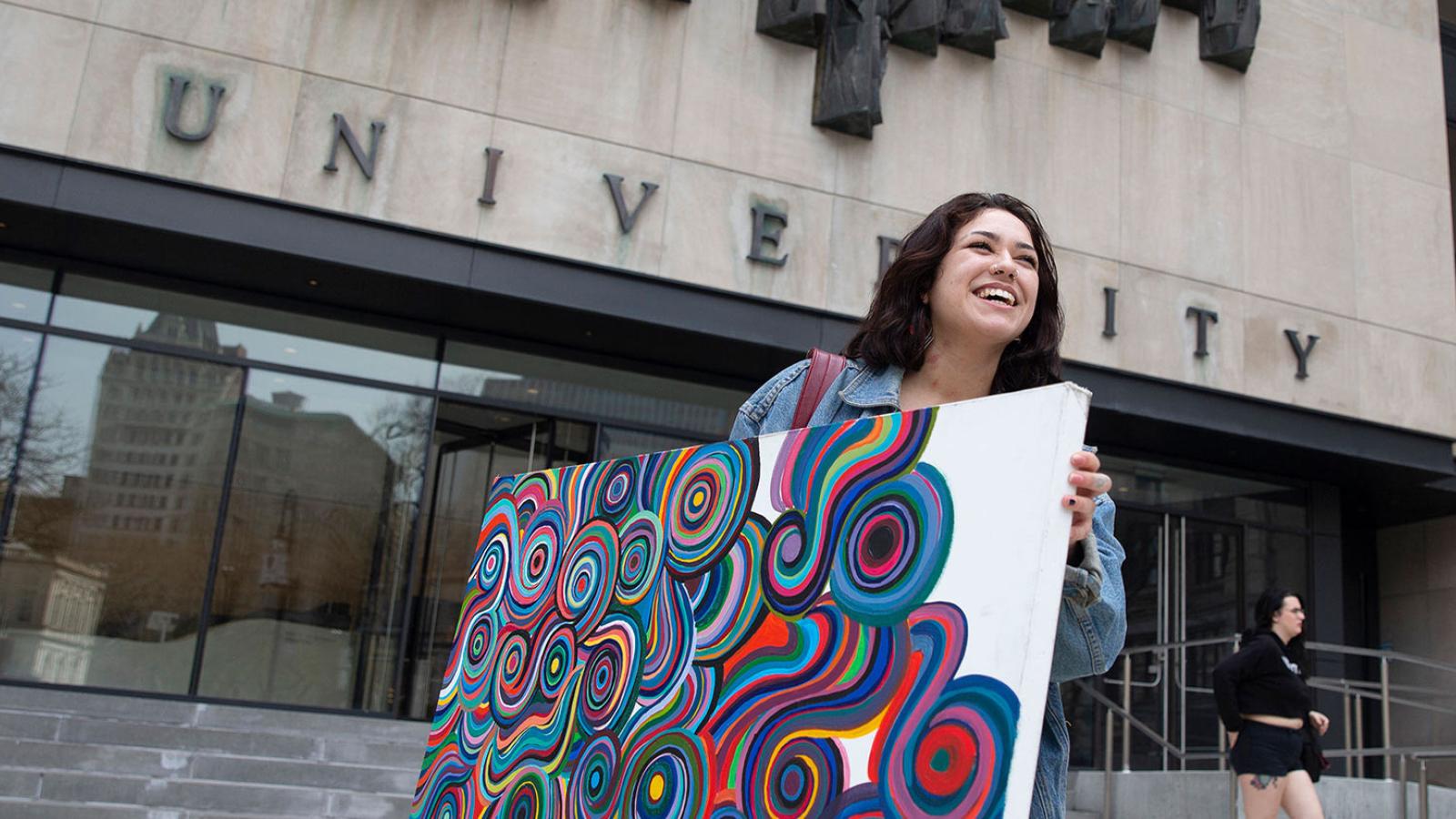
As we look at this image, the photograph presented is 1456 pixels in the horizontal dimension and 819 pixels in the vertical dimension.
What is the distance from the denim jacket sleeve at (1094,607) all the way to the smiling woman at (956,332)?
0.10 ft

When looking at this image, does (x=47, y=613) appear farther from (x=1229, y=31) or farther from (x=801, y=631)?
(x=1229, y=31)

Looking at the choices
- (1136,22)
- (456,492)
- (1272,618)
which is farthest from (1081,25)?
(456,492)

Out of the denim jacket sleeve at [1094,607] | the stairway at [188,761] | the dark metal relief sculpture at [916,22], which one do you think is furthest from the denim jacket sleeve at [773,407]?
the dark metal relief sculpture at [916,22]

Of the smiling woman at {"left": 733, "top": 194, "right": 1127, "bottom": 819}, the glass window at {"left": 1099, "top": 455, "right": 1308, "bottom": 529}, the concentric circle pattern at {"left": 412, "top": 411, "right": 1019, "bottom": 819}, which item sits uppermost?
the glass window at {"left": 1099, "top": 455, "right": 1308, "bottom": 529}

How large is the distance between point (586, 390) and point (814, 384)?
9900 millimetres

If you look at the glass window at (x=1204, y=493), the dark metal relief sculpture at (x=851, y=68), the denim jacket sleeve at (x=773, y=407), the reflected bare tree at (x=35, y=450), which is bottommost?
the denim jacket sleeve at (x=773, y=407)

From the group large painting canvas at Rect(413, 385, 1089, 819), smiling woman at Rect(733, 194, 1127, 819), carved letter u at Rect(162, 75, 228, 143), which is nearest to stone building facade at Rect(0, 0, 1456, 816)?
carved letter u at Rect(162, 75, 228, 143)

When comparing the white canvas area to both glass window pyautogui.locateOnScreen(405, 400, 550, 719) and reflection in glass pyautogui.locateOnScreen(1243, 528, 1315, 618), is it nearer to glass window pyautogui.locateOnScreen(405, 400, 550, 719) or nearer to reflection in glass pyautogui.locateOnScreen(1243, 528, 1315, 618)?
glass window pyautogui.locateOnScreen(405, 400, 550, 719)

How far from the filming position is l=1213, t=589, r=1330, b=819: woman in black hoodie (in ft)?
23.1

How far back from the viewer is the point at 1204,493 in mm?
14086

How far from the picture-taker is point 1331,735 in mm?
13578

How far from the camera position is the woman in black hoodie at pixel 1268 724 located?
7.04 metres

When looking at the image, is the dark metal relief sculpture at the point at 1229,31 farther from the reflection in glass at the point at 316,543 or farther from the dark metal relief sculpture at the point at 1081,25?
the reflection in glass at the point at 316,543

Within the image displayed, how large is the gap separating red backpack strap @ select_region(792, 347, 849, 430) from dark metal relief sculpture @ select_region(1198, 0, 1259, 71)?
40.6 feet
